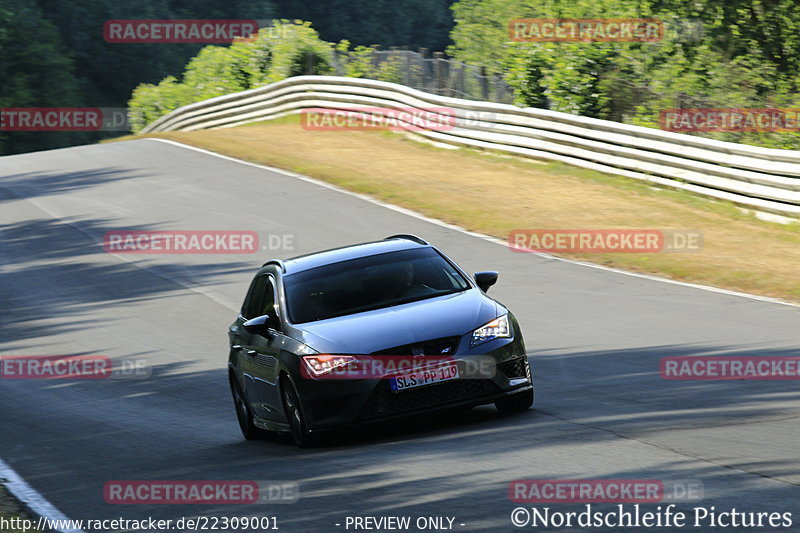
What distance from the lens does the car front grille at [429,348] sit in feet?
29.3

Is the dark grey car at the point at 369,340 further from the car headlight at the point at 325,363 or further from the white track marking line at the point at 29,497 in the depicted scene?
the white track marking line at the point at 29,497

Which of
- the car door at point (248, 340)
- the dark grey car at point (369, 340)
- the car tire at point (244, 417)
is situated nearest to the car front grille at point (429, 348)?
the dark grey car at point (369, 340)

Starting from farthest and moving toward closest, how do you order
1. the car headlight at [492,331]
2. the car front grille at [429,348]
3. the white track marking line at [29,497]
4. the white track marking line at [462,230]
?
the white track marking line at [462,230] → the car headlight at [492,331] → the car front grille at [429,348] → the white track marking line at [29,497]

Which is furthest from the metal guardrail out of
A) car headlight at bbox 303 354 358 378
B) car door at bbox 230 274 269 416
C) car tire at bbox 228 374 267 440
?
car headlight at bbox 303 354 358 378

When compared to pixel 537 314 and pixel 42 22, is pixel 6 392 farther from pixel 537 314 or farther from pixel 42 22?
pixel 42 22

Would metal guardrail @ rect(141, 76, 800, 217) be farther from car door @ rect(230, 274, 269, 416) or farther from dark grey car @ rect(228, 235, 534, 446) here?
car door @ rect(230, 274, 269, 416)

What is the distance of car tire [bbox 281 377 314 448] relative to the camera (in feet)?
30.4

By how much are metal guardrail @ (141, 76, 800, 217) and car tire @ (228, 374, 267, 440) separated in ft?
38.1

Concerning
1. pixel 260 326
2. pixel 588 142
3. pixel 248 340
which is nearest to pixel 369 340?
pixel 260 326

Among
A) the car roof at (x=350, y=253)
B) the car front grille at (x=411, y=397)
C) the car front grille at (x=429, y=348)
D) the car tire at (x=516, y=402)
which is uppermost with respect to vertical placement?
the car roof at (x=350, y=253)

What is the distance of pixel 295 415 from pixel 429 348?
4.16 ft

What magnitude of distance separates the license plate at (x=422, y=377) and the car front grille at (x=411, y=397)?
32 millimetres

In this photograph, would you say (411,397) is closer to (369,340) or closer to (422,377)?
(422,377)

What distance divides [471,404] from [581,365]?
3081mm
